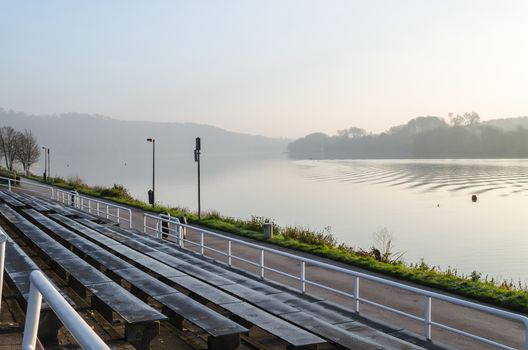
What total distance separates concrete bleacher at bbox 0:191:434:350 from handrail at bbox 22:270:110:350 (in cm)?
281

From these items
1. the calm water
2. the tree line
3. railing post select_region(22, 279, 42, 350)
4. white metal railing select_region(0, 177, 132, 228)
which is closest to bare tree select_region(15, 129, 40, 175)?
the tree line

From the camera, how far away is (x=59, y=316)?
8.34 ft

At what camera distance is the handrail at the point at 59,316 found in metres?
2.17

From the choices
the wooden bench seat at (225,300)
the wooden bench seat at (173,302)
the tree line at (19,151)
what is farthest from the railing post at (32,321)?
the tree line at (19,151)

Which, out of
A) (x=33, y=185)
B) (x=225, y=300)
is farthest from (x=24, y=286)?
(x=33, y=185)

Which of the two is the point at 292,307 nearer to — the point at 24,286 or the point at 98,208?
the point at 24,286

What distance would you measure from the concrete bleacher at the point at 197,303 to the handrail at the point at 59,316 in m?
2.81

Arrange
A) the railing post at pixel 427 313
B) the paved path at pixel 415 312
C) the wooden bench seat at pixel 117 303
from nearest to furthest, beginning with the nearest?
the wooden bench seat at pixel 117 303
the railing post at pixel 427 313
the paved path at pixel 415 312

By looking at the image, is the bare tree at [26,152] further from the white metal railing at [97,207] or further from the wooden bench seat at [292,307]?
the wooden bench seat at [292,307]

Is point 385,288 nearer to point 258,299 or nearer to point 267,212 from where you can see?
point 258,299

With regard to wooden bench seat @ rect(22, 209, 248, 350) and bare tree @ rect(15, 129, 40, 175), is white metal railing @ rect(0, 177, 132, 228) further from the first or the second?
bare tree @ rect(15, 129, 40, 175)

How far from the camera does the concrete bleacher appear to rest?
6.18 m

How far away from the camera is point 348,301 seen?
40.4ft

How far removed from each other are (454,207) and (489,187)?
2855cm
